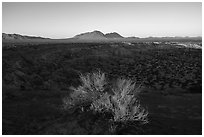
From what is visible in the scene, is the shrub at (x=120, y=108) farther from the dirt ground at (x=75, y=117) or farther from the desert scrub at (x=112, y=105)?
the dirt ground at (x=75, y=117)

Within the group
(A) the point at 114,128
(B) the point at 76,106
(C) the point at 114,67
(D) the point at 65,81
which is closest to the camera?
(A) the point at 114,128

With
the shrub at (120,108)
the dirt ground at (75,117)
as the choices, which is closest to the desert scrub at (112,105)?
the shrub at (120,108)

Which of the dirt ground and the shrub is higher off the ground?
the shrub

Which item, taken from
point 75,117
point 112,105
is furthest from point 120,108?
point 75,117

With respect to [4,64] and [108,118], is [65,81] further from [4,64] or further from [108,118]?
[108,118]

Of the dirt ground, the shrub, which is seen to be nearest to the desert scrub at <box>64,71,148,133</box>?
the shrub

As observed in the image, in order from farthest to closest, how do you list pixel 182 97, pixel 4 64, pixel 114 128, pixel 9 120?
pixel 4 64
pixel 182 97
pixel 9 120
pixel 114 128

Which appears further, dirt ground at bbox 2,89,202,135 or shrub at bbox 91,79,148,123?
dirt ground at bbox 2,89,202,135

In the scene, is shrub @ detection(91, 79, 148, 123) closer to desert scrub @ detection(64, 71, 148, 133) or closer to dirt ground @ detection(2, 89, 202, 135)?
desert scrub @ detection(64, 71, 148, 133)

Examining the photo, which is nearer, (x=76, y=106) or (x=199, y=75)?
(x=76, y=106)

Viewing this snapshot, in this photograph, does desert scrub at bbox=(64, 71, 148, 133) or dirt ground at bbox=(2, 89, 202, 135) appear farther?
dirt ground at bbox=(2, 89, 202, 135)

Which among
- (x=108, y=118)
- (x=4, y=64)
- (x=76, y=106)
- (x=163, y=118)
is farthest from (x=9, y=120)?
(x=4, y=64)
